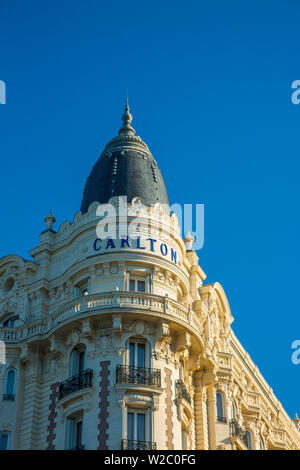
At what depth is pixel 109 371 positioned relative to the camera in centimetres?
4231

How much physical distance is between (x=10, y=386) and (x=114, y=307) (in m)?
8.04

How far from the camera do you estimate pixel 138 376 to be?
1662 inches

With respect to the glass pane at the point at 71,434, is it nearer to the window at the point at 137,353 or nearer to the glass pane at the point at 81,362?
the glass pane at the point at 81,362

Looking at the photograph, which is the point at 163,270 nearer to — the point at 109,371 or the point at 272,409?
the point at 109,371

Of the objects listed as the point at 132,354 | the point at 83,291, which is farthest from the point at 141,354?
the point at 83,291

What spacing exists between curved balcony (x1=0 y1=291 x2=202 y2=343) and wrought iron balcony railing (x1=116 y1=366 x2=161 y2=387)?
3.06 m

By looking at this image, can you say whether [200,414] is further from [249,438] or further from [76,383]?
[76,383]

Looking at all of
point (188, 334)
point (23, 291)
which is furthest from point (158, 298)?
point (23, 291)

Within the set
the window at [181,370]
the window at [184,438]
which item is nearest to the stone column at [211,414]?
the window at [184,438]

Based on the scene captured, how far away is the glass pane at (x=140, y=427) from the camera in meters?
40.8

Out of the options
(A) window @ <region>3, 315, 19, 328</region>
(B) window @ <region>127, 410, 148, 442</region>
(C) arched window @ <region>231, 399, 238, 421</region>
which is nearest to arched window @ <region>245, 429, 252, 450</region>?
(C) arched window @ <region>231, 399, 238, 421</region>

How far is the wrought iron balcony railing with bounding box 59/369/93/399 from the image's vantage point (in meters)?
42.3

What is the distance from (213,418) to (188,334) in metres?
5.94
